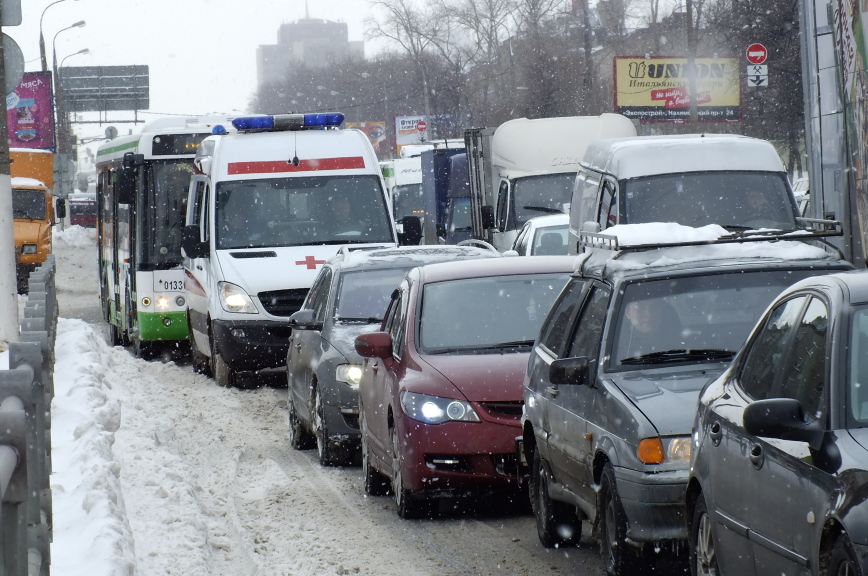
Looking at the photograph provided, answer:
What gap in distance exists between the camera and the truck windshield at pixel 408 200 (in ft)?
118

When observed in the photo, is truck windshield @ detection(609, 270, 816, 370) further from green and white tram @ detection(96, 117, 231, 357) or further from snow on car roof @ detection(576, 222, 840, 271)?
green and white tram @ detection(96, 117, 231, 357)

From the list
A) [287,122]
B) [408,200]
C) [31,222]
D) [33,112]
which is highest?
[33,112]

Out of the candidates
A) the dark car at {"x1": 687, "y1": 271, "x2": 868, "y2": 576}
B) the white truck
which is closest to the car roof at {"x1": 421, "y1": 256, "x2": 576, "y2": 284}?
the dark car at {"x1": 687, "y1": 271, "x2": 868, "y2": 576}

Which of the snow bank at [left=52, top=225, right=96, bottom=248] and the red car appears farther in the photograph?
the snow bank at [left=52, top=225, right=96, bottom=248]

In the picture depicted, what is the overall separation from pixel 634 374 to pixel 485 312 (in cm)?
275

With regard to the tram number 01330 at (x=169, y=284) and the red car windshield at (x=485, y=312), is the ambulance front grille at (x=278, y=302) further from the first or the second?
the red car windshield at (x=485, y=312)

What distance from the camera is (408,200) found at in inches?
1419

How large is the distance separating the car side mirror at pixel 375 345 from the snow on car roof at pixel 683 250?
80.1 inches

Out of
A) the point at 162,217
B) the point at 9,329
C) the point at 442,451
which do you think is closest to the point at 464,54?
the point at 162,217

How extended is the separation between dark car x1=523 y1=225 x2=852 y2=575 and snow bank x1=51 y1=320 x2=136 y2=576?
6.77 ft

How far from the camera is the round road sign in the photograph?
113 feet

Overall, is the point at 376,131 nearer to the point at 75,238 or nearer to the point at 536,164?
the point at 75,238

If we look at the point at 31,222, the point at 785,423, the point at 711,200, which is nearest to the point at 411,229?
the point at 711,200

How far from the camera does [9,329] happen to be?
13461mm
